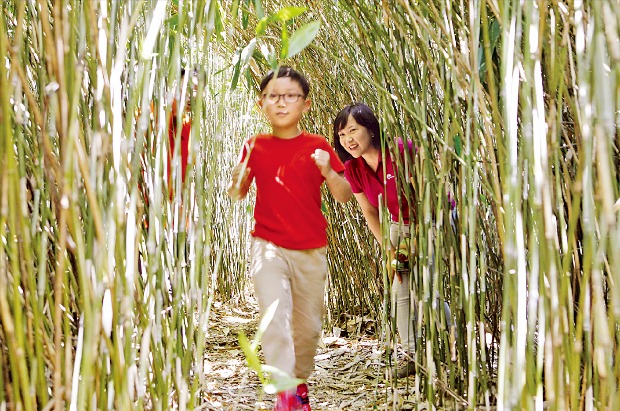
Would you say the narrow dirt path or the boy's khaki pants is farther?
the narrow dirt path

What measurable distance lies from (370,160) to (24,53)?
42.2 inches

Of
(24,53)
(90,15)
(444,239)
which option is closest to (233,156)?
(444,239)

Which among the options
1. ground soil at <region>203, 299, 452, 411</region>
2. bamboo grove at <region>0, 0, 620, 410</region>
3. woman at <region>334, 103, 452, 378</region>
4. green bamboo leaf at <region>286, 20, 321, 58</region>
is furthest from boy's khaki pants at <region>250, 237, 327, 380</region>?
green bamboo leaf at <region>286, 20, 321, 58</region>

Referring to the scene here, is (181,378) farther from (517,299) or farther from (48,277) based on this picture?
(517,299)

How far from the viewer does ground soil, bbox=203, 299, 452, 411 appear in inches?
71.1

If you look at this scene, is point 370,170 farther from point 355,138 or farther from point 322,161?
point 322,161

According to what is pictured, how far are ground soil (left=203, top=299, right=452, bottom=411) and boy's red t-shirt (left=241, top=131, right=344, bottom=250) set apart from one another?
15.1 inches

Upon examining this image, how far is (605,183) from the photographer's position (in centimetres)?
58

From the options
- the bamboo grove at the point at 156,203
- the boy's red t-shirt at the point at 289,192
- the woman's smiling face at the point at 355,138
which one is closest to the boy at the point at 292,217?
the boy's red t-shirt at the point at 289,192

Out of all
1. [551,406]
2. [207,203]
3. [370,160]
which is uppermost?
[370,160]

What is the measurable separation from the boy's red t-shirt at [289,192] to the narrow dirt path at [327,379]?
405 mm

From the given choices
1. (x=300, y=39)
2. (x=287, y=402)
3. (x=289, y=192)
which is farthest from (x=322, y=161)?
(x=300, y=39)

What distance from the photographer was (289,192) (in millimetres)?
1561

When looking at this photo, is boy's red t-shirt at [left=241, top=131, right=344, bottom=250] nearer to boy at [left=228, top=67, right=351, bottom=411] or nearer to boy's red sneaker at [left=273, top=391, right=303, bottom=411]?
boy at [left=228, top=67, right=351, bottom=411]
